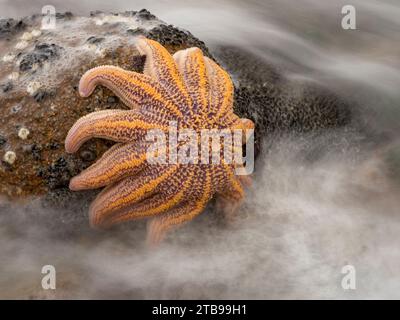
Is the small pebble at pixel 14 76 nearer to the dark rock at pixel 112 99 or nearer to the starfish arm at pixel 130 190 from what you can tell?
the dark rock at pixel 112 99

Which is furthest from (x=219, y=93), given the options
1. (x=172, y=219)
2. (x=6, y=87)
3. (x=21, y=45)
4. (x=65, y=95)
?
(x=21, y=45)

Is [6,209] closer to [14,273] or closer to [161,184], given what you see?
[14,273]

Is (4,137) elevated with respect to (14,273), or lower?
elevated

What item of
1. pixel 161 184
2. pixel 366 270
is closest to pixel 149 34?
pixel 161 184

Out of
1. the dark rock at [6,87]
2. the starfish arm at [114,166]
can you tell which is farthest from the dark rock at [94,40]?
the starfish arm at [114,166]

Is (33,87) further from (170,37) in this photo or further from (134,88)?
(170,37)

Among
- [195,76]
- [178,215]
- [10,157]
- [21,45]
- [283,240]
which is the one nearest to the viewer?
[195,76]
